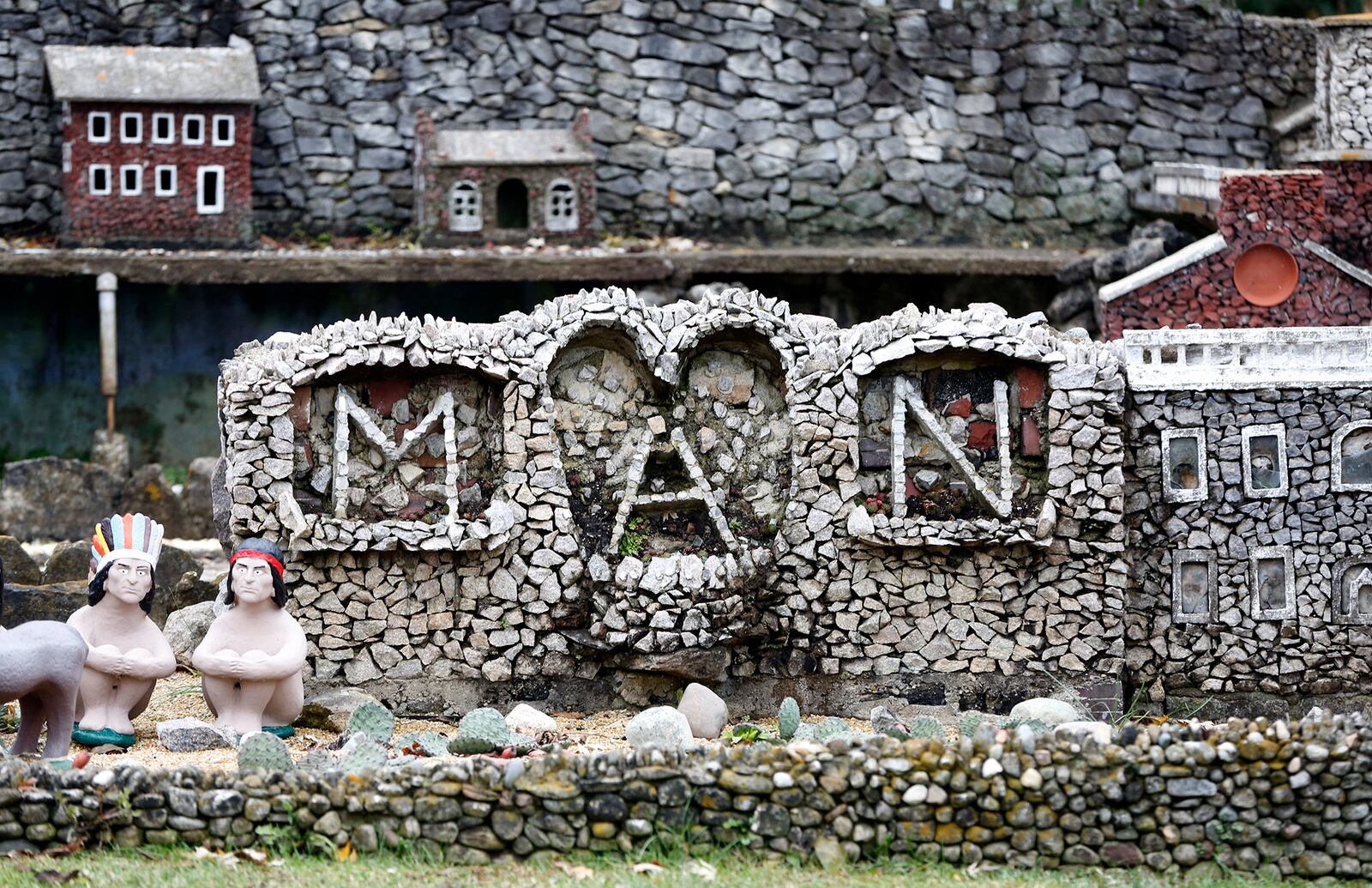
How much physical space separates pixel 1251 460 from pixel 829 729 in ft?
12.8

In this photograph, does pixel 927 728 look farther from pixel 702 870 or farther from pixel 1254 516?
pixel 1254 516

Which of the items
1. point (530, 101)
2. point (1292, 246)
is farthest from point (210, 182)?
point (1292, 246)

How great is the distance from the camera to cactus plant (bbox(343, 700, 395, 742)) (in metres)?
13.2

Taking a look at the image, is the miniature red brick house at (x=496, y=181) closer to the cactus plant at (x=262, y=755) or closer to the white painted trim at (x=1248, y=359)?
the white painted trim at (x=1248, y=359)

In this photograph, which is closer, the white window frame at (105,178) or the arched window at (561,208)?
the white window frame at (105,178)

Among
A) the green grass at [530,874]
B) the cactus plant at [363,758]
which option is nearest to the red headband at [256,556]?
the cactus plant at [363,758]

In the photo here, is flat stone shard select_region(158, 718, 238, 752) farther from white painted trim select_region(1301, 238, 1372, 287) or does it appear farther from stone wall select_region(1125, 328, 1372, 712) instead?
white painted trim select_region(1301, 238, 1372, 287)

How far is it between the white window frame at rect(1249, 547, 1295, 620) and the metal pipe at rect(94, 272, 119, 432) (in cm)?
1156

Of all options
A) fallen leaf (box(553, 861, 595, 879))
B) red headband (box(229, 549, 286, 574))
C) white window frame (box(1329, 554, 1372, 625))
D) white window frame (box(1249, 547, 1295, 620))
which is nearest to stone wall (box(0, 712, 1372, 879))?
fallen leaf (box(553, 861, 595, 879))

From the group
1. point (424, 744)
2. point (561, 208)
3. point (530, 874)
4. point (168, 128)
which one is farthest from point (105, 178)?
point (530, 874)

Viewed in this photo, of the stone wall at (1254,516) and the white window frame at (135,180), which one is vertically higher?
the white window frame at (135,180)

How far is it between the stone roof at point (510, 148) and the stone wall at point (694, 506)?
794 centimetres

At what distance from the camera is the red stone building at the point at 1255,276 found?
17938 mm

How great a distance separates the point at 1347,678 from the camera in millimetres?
15164
